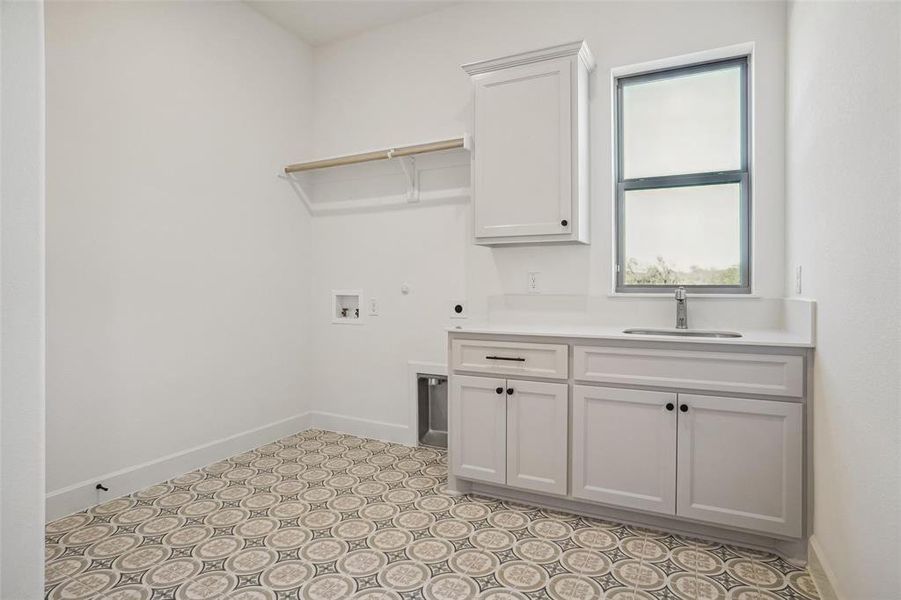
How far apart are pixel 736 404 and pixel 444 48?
2.78 metres

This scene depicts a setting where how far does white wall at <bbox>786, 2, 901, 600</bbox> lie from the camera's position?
50.9 inches

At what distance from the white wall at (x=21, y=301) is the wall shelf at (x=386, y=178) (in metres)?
2.16

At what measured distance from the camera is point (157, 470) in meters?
2.87

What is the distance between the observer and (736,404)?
6.95ft

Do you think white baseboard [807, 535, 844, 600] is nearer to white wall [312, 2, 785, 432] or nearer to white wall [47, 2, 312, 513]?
white wall [312, 2, 785, 432]

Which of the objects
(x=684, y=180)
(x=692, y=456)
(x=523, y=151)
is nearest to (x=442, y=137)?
(x=523, y=151)

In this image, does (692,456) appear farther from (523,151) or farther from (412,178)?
(412,178)

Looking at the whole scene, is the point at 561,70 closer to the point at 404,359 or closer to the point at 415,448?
the point at 404,359

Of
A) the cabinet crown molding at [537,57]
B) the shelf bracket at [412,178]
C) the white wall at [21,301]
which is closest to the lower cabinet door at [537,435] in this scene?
the shelf bracket at [412,178]

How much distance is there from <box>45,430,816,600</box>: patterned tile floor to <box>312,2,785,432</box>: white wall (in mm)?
1111

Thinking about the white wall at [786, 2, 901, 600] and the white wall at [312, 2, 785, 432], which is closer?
the white wall at [786, 2, 901, 600]

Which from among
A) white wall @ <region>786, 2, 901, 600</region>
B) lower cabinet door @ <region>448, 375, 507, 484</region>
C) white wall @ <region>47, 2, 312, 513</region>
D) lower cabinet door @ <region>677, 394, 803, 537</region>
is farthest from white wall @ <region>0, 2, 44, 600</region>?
lower cabinet door @ <region>677, 394, 803, 537</region>

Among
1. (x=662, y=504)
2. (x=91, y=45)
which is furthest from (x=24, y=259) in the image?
(x=662, y=504)

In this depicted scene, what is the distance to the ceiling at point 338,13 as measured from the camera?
11.3 feet
